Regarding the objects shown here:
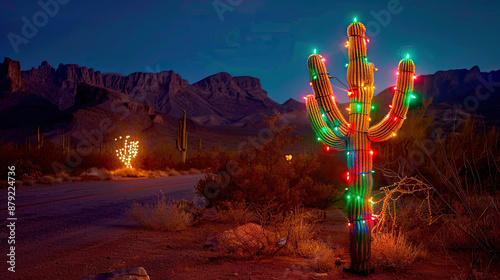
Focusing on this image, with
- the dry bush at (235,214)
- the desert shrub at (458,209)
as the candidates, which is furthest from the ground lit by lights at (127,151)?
the dry bush at (235,214)

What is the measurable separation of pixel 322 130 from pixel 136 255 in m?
3.48

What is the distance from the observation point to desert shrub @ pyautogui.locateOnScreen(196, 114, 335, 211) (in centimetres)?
988

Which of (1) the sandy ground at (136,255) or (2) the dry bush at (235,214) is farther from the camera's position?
(2) the dry bush at (235,214)

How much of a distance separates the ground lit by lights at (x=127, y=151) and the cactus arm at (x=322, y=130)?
83.7ft

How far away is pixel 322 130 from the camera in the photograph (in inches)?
235

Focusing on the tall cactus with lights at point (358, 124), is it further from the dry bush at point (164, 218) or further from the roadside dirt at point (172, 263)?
the dry bush at point (164, 218)

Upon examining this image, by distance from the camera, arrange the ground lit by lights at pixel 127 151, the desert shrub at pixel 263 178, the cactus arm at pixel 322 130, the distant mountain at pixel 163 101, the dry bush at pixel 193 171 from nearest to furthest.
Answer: the cactus arm at pixel 322 130 < the desert shrub at pixel 263 178 < the ground lit by lights at pixel 127 151 < the dry bush at pixel 193 171 < the distant mountain at pixel 163 101

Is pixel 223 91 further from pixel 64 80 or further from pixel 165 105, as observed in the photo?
pixel 64 80

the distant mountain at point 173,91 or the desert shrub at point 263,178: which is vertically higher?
the distant mountain at point 173,91

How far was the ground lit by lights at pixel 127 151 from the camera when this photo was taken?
29828mm

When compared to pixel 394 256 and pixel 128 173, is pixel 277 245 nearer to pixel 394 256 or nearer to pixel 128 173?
pixel 394 256

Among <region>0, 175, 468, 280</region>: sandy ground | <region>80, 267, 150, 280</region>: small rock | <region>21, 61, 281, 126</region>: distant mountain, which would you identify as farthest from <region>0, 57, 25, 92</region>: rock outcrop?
<region>80, 267, 150, 280</region>: small rock

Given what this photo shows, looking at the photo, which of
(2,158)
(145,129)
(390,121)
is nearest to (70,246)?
(390,121)

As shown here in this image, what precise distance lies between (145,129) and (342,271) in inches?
3266
